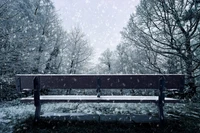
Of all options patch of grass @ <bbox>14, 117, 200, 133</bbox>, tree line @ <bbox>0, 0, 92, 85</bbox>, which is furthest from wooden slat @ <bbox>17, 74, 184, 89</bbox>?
tree line @ <bbox>0, 0, 92, 85</bbox>

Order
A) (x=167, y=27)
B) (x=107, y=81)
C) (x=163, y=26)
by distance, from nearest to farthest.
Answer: (x=107, y=81) < (x=163, y=26) < (x=167, y=27)

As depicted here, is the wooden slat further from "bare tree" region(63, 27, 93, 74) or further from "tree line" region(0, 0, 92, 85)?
"bare tree" region(63, 27, 93, 74)

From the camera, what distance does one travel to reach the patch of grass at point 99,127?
119 inches

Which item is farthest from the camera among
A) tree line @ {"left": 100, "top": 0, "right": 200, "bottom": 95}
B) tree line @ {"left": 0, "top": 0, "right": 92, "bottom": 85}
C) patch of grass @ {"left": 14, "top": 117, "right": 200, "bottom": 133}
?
tree line @ {"left": 0, "top": 0, "right": 92, "bottom": 85}

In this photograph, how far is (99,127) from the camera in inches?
124

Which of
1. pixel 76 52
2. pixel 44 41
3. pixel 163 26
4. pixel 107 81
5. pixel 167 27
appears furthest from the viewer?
pixel 76 52

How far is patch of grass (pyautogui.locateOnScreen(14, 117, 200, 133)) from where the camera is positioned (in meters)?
3.03

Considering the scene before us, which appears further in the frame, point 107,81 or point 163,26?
point 163,26

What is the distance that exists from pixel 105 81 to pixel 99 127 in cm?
106

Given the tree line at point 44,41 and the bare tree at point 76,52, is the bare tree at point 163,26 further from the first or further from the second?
the bare tree at point 76,52

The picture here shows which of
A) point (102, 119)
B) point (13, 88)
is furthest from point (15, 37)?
point (102, 119)

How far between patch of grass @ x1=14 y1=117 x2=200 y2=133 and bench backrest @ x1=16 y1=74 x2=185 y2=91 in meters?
0.81

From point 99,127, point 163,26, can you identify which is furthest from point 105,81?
point 163,26

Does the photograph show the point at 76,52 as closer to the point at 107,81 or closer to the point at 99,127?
the point at 107,81
